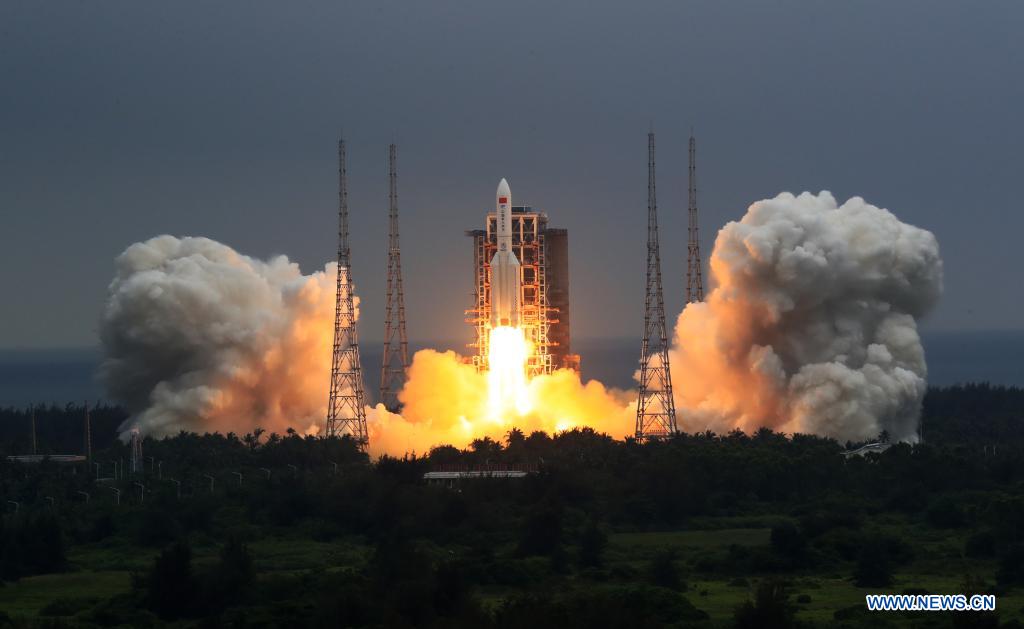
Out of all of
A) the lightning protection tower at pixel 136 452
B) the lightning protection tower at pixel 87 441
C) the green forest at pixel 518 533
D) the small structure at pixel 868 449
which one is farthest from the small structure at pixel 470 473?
the lightning protection tower at pixel 87 441

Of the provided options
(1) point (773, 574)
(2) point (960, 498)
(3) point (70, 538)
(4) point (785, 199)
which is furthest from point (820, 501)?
(3) point (70, 538)

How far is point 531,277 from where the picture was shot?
86000 millimetres

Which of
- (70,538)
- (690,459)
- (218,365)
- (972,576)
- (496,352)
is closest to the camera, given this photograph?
(972,576)

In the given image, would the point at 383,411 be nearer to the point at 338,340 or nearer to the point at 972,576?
the point at 338,340

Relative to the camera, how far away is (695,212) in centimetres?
8881

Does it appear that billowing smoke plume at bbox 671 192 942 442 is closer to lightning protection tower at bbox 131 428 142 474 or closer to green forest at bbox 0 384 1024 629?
green forest at bbox 0 384 1024 629

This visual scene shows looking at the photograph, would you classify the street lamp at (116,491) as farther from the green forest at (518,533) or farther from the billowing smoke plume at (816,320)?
the billowing smoke plume at (816,320)

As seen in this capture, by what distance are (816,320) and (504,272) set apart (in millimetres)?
12595

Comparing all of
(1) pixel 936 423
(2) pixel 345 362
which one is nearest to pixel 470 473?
(2) pixel 345 362

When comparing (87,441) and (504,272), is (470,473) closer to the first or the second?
(504,272)

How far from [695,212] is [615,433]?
376 inches

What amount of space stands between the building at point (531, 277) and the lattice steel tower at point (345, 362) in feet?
16.7

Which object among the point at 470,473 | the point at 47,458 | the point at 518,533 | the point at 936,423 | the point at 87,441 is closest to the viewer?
the point at 518,533

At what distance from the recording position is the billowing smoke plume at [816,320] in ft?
278
